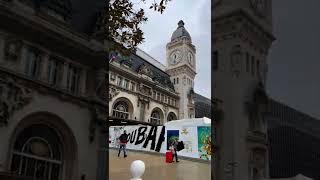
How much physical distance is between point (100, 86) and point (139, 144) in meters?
0.23

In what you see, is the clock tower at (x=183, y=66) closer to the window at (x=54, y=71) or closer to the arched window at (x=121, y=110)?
the arched window at (x=121, y=110)

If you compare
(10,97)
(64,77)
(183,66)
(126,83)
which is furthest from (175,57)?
(10,97)

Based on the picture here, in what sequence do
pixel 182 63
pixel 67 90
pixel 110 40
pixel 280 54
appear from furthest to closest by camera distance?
pixel 110 40
pixel 67 90
pixel 182 63
pixel 280 54

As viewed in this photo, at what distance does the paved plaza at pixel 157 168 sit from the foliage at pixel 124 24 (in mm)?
289

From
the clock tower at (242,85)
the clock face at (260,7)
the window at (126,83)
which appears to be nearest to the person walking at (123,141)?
the window at (126,83)

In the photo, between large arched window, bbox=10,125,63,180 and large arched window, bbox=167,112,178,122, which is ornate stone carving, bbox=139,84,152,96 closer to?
large arched window, bbox=167,112,178,122

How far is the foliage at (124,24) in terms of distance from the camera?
94 centimetres

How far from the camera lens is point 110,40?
1014 mm

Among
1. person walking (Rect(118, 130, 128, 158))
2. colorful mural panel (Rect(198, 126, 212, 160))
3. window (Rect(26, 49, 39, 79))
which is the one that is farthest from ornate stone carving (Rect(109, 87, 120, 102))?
colorful mural panel (Rect(198, 126, 212, 160))

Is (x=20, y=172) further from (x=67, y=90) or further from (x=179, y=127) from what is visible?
(x=179, y=127)

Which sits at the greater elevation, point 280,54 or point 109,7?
point 109,7

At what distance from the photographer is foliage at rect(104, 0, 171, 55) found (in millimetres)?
937

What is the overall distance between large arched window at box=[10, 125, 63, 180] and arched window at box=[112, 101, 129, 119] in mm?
167

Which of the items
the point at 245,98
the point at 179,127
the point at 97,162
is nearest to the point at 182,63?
the point at 179,127
